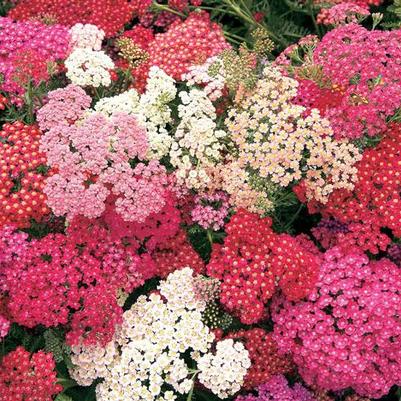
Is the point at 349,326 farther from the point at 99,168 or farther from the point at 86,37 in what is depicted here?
the point at 86,37

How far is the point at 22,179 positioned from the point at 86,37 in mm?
1487

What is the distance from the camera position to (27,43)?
237 inches

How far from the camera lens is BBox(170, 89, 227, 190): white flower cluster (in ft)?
17.4

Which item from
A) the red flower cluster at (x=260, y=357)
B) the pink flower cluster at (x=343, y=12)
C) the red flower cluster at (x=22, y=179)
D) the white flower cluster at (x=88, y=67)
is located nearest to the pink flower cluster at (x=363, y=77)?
the pink flower cluster at (x=343, y=12)

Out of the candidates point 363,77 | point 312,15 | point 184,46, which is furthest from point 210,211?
point 312,15

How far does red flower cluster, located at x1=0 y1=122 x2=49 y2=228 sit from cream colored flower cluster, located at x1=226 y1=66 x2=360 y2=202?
4.51 ft

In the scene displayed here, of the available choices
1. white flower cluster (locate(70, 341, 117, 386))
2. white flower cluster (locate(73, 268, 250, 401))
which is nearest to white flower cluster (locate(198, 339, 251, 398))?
white flower cluster (locate(73, 268, 250, 401))

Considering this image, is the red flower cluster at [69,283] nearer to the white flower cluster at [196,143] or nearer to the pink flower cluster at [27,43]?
the white flower cluster at [196,143]

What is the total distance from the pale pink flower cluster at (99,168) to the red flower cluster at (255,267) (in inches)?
22.5

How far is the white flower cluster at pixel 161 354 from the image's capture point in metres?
5.18

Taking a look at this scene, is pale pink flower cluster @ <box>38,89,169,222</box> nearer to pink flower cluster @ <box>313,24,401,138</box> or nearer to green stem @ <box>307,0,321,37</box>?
pink flower cluster @ <box>313,24,401,138</box>

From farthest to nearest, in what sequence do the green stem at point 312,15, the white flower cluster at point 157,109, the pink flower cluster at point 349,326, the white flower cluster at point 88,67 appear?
the green stem at point 312,15 < the white flower cluster at point 88,67 < the white flower cluster at point 157,109 < the pink flower cluster at point 349,326

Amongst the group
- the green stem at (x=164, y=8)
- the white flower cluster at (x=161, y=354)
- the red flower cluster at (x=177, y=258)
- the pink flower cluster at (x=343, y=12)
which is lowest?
the white flower cluster at (x=161, y=354)

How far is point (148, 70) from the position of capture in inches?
243
